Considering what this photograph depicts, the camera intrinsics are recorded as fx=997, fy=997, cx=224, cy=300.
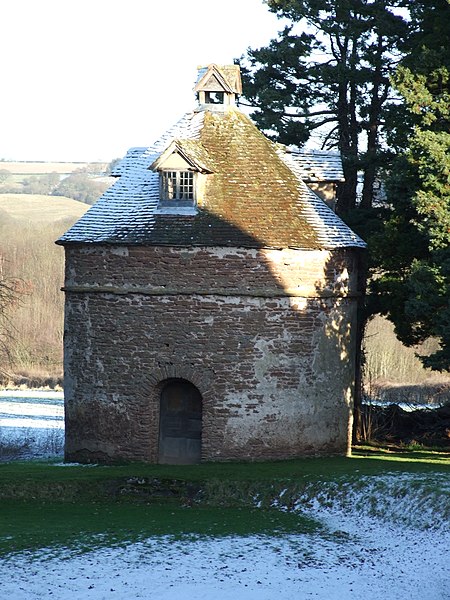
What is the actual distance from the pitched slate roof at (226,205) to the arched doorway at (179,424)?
137 inches

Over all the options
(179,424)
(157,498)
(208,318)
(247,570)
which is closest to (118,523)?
(157,498)

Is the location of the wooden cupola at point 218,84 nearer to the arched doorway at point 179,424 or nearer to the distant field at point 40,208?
the arched doorway at point 179,424

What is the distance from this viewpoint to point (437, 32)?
24359mm

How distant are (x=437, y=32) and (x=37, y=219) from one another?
66.5 metres

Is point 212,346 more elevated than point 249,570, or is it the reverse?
point 212,346

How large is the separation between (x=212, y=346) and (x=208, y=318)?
624 millimetres

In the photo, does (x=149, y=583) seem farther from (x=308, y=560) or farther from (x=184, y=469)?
(x=184, y=469)

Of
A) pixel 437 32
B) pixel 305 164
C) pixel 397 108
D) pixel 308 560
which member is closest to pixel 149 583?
pixel 308 560

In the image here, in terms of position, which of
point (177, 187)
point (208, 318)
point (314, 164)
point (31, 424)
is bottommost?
point (31, 424)

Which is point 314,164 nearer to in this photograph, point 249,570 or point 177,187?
point 177,187

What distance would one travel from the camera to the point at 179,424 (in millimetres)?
22844

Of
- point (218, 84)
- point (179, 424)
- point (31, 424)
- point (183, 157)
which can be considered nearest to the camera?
point (183, 157)

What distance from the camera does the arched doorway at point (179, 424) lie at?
2281cm

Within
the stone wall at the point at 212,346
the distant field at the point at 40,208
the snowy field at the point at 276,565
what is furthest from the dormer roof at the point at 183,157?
the distant field at the point at 40,208
